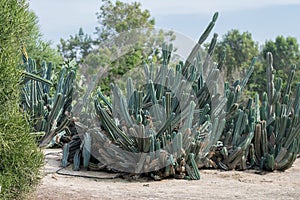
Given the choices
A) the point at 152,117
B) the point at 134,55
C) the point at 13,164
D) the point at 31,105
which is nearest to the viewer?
the point at 13,164

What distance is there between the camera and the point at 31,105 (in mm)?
7520

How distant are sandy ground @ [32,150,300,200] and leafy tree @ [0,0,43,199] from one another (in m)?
0.50

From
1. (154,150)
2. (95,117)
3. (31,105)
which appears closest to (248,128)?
(154,150)

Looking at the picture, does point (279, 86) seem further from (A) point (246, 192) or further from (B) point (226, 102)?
(A) point (246, 192)

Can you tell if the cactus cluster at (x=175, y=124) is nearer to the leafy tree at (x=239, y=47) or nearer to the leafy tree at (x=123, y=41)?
the leafy tree at (x=123, y=41)

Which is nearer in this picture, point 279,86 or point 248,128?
point 248,128

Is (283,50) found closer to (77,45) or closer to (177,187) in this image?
(77,45)

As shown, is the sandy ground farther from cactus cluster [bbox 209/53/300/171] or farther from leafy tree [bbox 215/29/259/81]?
leafy tree [bbox 215/29/259/81]

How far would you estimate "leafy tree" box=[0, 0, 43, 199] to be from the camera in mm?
4027

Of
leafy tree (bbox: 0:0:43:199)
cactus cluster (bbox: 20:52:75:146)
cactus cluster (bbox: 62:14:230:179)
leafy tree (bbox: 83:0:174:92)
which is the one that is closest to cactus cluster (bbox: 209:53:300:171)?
cactus cluster (bbox: 62:14:230:179)

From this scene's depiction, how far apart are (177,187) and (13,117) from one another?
2286mm

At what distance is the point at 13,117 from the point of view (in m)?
4.09

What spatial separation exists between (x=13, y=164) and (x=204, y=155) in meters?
3.12

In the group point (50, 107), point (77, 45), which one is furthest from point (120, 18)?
point (50, 107)
